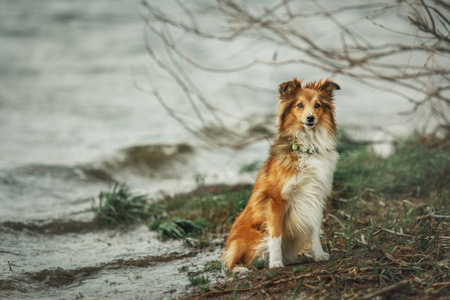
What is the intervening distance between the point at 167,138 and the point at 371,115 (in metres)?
6.33

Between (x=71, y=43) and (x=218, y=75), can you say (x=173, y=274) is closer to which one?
(x=218, y=75)

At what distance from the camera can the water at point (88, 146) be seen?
478 centimetres

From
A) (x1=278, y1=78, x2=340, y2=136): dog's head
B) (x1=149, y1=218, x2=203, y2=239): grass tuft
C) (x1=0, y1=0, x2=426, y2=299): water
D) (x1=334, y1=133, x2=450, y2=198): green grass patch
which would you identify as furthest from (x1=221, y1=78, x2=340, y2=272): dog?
(x1=334, y1=133, x2=450, y2=198): green grass patch

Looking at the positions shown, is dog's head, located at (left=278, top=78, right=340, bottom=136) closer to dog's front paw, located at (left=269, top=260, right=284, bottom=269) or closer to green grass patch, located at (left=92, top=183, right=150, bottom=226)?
dog's front paw, located at (left=269, top=260, right=284, bottom=269)

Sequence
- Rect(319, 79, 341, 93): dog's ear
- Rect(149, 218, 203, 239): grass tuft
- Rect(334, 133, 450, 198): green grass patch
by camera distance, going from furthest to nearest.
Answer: Rect(334, 133, 450, 198): green grass patch < Rect(149, 218, 203, 239): grass tuft < Rect(319, 79, 341, 93): dog's ear

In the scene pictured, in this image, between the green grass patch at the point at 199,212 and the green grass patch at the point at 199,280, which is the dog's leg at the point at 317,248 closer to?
the green grass patch at the point at 199,280

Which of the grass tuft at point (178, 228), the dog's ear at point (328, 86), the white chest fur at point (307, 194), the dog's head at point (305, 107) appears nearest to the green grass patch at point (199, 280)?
the white chest fur at point (307, 194)

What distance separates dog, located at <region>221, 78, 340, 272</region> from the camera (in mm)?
3953

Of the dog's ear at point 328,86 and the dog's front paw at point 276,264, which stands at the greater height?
the dog's ear at point 328,86

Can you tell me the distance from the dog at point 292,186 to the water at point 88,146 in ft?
2.77

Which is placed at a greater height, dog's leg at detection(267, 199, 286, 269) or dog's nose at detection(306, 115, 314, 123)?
dog's nose at detection(306, 115, 314, 123)

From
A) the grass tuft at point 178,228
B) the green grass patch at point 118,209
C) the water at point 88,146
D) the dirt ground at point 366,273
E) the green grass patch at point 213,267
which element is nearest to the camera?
the dirt ground at point 366,273

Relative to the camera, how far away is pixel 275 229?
393 cm

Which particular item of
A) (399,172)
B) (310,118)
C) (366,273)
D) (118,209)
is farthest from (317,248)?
(118,209)
